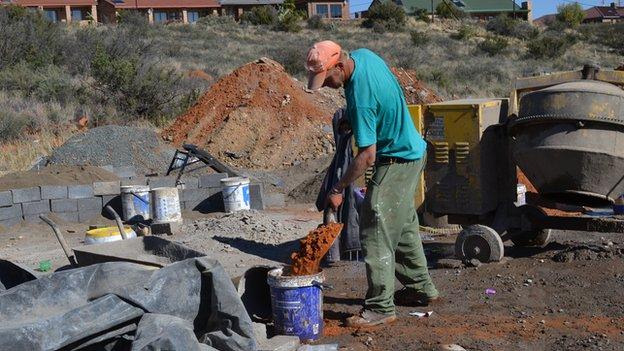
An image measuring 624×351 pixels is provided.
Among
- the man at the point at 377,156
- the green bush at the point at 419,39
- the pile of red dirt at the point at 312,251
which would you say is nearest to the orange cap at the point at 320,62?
the man at the point at 377,156

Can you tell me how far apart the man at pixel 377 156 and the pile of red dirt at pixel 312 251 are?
0.22 metres

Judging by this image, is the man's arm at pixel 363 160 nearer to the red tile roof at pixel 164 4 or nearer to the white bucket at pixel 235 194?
the white bucket at pixel 235 194

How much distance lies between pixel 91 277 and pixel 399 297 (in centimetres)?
233

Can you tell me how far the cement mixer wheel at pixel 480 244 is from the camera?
23.3 feet

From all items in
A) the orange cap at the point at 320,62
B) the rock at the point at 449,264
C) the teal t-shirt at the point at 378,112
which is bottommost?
the rock at the point at 449,264

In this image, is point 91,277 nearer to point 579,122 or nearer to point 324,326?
point 324,326

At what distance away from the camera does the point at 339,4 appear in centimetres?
6550

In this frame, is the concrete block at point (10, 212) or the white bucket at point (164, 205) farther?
the concrete block at point (10, 212)

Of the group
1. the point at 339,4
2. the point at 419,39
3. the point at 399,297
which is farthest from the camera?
the point at 339,4

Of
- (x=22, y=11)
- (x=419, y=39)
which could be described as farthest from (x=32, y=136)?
(x=419, y=39)

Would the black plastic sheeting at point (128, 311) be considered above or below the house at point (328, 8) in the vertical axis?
below

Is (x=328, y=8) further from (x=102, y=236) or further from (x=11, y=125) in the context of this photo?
(x=102, y=236)

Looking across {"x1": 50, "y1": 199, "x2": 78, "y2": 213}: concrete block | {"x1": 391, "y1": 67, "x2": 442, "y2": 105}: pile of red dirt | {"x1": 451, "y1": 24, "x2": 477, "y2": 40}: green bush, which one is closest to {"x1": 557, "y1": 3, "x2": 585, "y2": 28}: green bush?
{"x1": 451, "y1": 24, "x2": 477, "y2": 40}: green bush

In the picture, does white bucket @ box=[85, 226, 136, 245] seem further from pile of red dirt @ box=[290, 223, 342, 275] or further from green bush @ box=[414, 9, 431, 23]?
green bush @ box=[414, 9, 431, 23]
